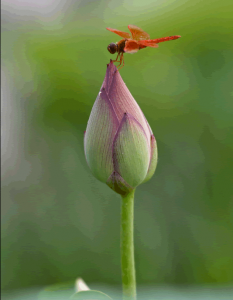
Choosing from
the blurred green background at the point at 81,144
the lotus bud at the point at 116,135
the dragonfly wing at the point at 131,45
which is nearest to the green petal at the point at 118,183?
the lotus bud at the point at 116,135

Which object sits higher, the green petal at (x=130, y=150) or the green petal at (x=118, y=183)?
the green petal at (x=130, y=150)

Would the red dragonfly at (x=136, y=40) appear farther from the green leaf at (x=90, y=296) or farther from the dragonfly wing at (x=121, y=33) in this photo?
the green leaf at (x=90, y=296)

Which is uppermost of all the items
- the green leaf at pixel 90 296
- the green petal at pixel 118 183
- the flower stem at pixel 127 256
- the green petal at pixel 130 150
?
the green petal at pixel 130 150

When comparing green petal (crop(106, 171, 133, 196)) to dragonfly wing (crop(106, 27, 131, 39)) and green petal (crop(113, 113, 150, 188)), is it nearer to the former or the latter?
green petal (crop(113, 113, 150, 188))

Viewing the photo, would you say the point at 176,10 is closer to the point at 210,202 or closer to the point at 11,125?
the point at 210,202

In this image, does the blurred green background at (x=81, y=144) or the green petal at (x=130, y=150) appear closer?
the green petal at (x=130, y=150)

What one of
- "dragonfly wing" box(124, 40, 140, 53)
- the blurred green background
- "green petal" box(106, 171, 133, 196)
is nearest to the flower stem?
"green petal" box(106, 171, 133, 196)
